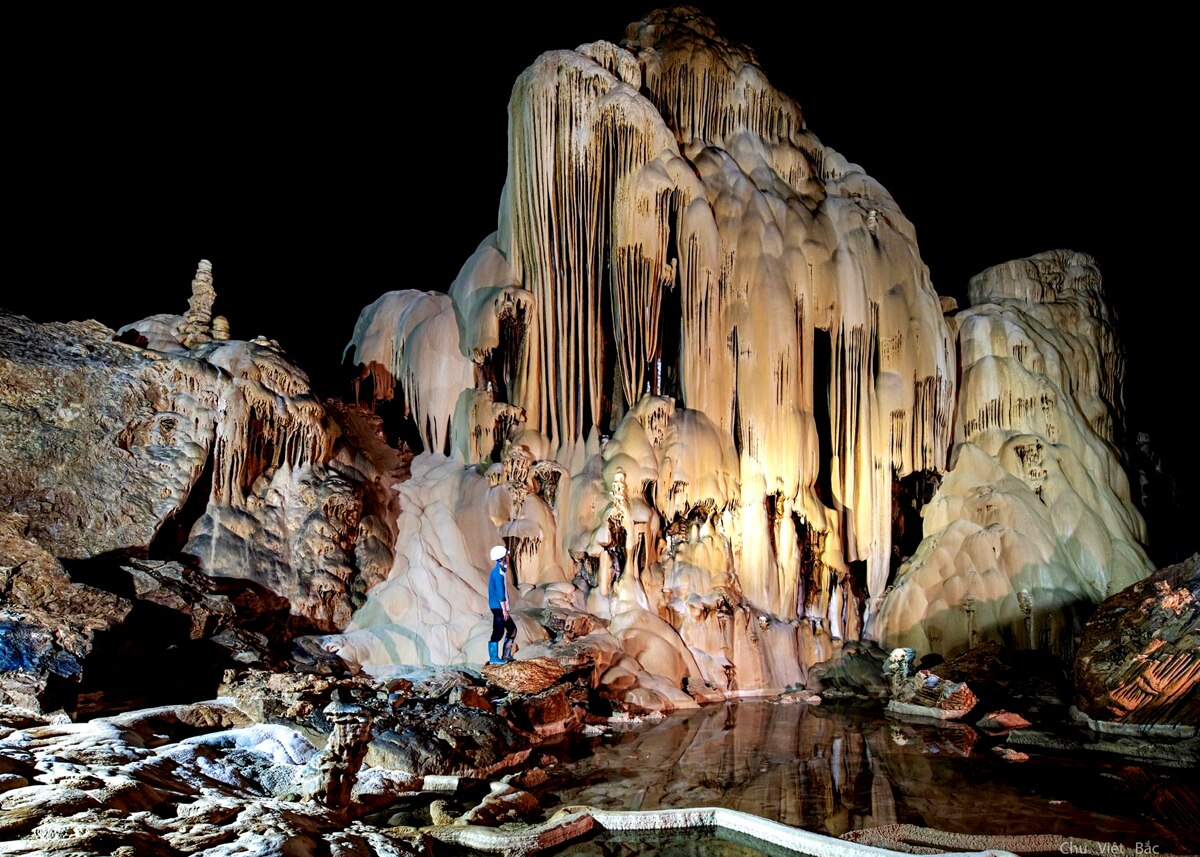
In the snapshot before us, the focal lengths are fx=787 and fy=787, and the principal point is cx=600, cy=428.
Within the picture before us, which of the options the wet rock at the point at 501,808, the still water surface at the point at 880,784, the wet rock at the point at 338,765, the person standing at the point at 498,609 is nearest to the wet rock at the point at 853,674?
the still water surface at the point at 880,784

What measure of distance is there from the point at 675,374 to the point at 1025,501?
5806 mm

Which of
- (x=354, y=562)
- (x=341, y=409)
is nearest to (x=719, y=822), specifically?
(x=354, y=562)

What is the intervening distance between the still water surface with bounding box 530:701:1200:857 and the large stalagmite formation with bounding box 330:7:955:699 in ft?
10.1

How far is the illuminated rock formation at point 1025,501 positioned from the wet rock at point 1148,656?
10.2 feet

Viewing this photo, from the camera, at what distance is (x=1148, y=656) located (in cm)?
782

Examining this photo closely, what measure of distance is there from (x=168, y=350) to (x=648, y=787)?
305 inches

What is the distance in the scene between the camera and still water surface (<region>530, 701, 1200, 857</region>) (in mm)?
4828

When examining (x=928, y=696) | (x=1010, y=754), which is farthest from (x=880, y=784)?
(x=928, y=696)

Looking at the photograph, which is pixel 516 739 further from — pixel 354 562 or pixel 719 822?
pixel 354 562

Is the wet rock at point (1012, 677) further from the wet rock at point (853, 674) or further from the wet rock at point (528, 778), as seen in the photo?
the wet rock at point (528, 778)

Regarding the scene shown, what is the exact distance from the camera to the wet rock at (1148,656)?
770 centimetres

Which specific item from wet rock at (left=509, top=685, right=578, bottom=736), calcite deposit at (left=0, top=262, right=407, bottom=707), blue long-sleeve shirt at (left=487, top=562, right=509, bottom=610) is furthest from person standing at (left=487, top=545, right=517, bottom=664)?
calcite deposit at (left=0, top=262, right=407, bottom=707)

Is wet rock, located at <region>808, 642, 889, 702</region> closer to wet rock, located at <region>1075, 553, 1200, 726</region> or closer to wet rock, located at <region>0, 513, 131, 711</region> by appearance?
wet rock, located at <region>1075, 553, 1200, 726</region>

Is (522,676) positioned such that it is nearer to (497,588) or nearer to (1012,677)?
(497,588)
